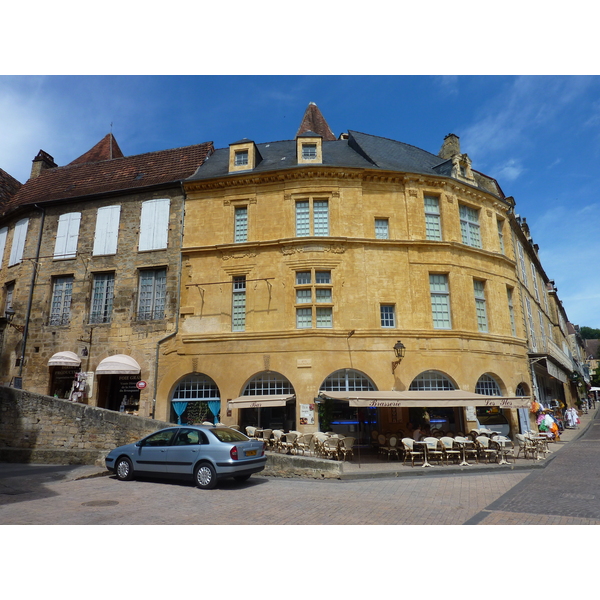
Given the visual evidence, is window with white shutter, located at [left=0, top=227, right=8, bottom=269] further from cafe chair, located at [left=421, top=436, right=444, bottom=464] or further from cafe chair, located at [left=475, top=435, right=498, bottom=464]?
cafe chair, located at [left=475, top=435, right=498, bottom=464]

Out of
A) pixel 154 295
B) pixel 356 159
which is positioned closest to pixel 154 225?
pixel 154 295

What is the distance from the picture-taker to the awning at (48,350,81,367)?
705 inches

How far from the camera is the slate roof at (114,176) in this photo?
20047 mm

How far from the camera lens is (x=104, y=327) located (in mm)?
18469

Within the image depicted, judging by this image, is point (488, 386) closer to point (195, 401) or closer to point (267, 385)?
point (267, 385)

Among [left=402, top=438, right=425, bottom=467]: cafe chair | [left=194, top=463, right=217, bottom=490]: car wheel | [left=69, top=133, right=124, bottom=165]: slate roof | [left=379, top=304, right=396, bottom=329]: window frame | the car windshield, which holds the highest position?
[left=69, top=133, right=124, bottom=165]: slate roof

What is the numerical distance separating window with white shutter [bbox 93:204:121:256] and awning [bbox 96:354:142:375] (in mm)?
4817

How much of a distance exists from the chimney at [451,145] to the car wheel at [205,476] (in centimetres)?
1890

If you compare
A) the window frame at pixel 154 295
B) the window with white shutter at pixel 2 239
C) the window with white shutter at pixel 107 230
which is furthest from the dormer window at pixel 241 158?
the window with white shutter at pixel 2 239

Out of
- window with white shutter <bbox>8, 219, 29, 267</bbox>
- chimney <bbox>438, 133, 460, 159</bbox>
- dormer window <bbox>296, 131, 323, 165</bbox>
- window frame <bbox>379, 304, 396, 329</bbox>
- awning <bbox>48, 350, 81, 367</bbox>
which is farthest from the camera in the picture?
chimney <bbox>438, 133, 460, 159</bbox>

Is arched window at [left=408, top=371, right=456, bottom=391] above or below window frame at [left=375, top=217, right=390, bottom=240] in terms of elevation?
below

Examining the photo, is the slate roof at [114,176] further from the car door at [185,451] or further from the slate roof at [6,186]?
the car door at [185,451]

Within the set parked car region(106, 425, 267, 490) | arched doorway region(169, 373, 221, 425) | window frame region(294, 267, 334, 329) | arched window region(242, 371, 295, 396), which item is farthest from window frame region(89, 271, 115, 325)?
parked car region(106, 425, 267, 490)

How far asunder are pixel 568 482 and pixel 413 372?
6832 mm
